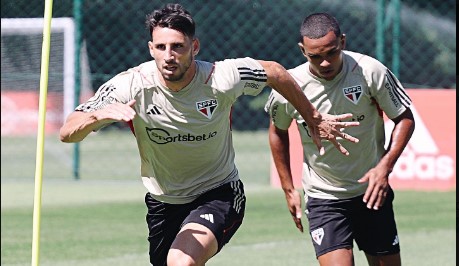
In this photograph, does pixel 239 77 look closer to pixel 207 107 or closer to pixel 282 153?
pixel 207 107

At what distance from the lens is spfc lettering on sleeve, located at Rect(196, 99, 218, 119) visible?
7.05m

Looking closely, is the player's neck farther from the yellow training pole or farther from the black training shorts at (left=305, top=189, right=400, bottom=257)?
the black training shorts at (left=305, top=189, right=400, bottom=257)

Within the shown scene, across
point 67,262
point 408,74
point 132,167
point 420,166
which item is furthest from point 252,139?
point 67,262

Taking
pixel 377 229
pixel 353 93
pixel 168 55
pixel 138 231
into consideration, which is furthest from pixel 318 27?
pixel 138 231

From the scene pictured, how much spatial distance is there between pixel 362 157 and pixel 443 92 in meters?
8.27

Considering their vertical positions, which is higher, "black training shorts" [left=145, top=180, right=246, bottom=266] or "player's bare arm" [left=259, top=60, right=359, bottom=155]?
"player's bare arm" [left=259, top=60, right=359, bottom=155]

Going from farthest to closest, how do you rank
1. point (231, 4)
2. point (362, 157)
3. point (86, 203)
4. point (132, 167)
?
point (231, 4), point (132, 167), point (86, 203), point (362, 157)

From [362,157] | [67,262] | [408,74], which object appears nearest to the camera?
[362,157]

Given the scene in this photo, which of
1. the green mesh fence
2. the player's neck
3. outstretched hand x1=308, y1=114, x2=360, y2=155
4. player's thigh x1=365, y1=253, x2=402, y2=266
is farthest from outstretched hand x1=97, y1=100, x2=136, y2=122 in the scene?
the green mesh fence

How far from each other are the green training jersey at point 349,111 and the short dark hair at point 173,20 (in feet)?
3.44

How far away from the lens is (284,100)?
782cm

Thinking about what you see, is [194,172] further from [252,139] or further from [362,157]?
[252,139]

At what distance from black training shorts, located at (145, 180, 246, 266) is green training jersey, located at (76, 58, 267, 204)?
0.07 metres

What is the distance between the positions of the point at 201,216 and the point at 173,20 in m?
1.22
